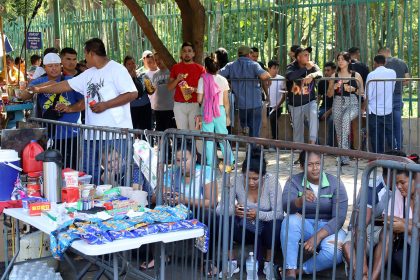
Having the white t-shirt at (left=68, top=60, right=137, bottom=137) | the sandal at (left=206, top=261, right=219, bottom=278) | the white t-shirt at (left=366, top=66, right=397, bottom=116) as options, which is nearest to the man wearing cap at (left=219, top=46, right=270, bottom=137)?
the white t-shirt at (left=366, top=66, right=397, bottom=116)

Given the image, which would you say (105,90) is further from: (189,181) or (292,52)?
(292,52)

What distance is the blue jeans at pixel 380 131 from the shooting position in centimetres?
1090

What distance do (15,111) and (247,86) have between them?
385 cm

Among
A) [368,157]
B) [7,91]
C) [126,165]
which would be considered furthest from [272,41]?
[368,157]

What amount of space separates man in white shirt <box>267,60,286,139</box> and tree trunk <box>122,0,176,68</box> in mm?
2293

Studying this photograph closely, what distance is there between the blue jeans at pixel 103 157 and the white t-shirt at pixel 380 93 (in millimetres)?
5247

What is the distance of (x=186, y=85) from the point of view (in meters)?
10.7

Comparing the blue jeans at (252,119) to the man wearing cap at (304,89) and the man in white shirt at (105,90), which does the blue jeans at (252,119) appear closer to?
the man wearing cap at (304,89)

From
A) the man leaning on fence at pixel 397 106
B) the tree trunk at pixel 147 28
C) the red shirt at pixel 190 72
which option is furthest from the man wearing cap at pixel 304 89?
the tree trunk at pixel 147 28

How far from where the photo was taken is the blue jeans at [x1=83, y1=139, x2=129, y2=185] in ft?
20.6

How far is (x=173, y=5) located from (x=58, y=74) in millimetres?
6981

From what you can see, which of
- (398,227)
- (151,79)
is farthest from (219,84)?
(398,227)

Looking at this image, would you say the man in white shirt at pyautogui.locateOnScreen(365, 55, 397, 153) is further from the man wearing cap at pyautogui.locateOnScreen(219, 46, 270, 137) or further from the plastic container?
the plastic container

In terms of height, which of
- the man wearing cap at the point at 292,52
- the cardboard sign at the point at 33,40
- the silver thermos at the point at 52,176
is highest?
the cardboard sign at the point at 33,40
